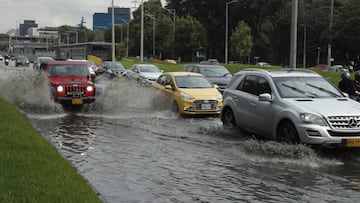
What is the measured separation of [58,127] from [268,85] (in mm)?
5783

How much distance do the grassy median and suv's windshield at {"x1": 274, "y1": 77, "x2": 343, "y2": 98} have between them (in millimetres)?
4988

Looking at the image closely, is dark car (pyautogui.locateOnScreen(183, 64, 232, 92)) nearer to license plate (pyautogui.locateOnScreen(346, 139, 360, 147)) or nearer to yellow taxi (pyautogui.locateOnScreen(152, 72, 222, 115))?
yellow taxi (pyautogui.locateOnScreen(152, 72, 222, 115))

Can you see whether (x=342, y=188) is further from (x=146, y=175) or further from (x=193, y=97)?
(x=193, y=97)

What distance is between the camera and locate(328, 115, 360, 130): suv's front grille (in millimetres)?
9695

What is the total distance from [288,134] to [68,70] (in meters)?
10.9

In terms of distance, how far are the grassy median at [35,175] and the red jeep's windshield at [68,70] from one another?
9225mm

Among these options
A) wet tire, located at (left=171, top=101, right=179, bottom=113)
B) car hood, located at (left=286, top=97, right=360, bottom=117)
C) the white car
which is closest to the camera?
car hood, located at (left=286, top=97, right=360, bottom=117)

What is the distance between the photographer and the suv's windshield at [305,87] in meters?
11.1

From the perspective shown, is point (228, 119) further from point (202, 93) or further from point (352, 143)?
point (352, 143)

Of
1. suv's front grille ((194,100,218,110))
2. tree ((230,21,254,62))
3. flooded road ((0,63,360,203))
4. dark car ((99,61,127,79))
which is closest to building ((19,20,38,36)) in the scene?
tree ((230,21,254,62))

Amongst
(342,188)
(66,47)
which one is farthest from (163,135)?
(66,47)

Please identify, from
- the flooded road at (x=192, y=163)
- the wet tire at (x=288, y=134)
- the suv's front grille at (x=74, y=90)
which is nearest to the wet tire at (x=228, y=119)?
the flooded road at (x=192, y=163)

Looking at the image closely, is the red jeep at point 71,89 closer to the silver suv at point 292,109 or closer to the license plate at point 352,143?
the silver suv at point 292,109

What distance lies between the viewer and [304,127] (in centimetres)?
977
